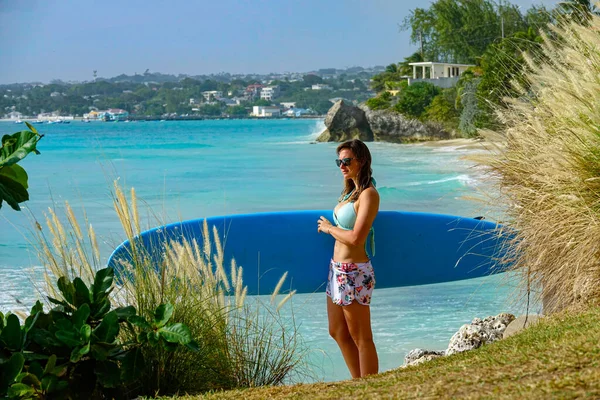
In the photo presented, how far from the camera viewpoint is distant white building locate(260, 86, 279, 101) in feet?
230

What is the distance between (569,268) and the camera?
2529mm

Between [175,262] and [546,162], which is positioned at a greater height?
[546,162]

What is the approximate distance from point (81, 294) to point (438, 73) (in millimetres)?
36932

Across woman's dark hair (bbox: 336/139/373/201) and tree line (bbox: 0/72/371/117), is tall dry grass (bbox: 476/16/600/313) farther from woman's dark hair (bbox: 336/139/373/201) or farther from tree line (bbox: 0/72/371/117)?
A: tree line (bbox: 0/72/371/117)

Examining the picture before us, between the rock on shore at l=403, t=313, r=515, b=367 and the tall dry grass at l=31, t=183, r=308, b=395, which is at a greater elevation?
the tall dry grass at l=31, t=183, r=308, b=395

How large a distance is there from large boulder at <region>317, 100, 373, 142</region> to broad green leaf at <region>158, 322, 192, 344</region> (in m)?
29.7

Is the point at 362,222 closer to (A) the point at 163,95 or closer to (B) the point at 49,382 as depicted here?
(B) the point at 49,382

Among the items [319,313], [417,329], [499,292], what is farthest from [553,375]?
[499,292]

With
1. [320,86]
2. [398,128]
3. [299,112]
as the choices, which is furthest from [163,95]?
[398,128]

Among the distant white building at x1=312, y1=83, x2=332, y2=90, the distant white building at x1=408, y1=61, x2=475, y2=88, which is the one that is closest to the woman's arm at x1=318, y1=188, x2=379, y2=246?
the distant white building at x1=408, y1=61, x2=475, y2=88

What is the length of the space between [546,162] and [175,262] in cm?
137

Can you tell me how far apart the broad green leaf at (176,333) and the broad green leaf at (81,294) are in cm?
27

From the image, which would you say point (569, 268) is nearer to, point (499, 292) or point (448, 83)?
point (499, 292)

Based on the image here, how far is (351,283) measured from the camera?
2570 mm
